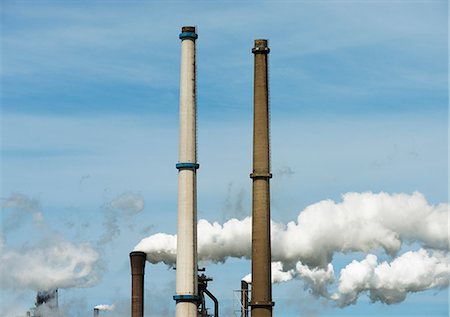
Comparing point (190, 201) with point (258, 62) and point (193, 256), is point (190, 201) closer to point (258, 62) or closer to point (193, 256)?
point (193, 256)

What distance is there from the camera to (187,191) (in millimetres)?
61812

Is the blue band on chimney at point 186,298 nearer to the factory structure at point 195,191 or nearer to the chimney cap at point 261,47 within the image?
the factory structure at point 195,191

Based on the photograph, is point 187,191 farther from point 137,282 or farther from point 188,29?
point 137,282

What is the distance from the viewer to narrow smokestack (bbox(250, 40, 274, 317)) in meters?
59.7

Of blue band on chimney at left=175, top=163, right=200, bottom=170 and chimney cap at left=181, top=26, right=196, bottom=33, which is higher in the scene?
chimney cap at left=181, top=26, right=196, bottom=33

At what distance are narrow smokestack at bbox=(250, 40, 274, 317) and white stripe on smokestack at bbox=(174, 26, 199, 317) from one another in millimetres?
4095

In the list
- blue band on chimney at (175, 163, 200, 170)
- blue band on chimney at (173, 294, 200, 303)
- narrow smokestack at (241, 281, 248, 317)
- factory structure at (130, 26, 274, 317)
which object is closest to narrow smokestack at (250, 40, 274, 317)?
factory structure at (130, 26, 274, 317)

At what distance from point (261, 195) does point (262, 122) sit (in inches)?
189

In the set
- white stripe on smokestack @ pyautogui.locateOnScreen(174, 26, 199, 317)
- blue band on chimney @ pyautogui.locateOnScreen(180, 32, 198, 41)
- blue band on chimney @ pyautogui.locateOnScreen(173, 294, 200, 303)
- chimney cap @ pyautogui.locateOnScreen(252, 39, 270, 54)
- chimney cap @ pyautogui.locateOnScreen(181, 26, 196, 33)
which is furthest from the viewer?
chimney cap @ pyautogui.locateOnScreen(181, 26, 196, 33)

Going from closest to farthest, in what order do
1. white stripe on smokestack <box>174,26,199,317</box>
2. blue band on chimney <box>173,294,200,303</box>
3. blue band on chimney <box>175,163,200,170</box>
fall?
blue band on chimney <box>173,294,200,303</box>
white stripe on smokestack <box>174,26,199,317</box>
blue band on chimney <box>175,163,200,170</box>

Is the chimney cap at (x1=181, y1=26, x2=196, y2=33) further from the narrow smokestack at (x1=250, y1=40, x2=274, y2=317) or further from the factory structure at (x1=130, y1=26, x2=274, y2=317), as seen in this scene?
the narrow smokestack at (x1=250, y1=40, x2=274, y2=317)

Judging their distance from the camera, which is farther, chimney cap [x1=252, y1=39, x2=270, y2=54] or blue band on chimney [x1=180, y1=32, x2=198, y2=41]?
blue band on chimney [x1=180, y1=32, x2=198, y2=41]

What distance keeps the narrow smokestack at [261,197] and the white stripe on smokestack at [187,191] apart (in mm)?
4095

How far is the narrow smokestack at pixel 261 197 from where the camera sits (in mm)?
59688
